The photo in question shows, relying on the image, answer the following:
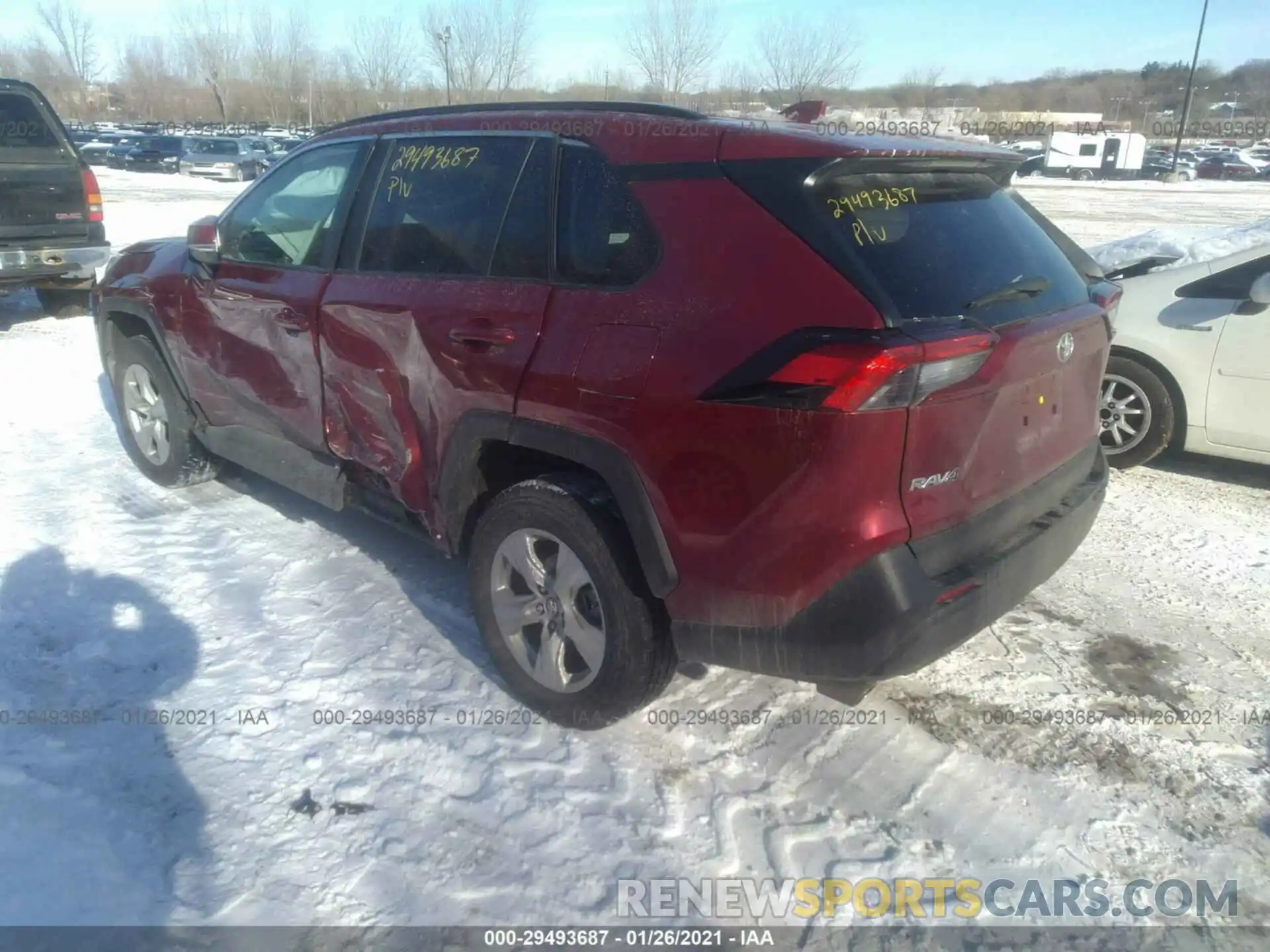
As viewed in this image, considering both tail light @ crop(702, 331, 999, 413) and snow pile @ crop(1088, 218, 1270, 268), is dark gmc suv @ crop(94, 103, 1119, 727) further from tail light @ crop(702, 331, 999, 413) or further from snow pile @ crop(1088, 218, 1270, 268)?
snow pile @ crop(1088, 218, 1270, 268)

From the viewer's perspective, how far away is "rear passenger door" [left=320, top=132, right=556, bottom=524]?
3.07 meters

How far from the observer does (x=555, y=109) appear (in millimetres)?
3223

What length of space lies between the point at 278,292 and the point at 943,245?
8.74ft

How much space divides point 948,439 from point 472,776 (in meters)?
1.74

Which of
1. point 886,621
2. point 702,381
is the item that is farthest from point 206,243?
point 886,621

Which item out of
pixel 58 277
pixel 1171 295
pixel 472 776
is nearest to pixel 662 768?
pixel 472 776

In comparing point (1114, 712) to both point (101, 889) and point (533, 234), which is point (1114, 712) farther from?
point (101, 889)

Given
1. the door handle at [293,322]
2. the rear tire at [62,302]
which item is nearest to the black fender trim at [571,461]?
the door handle at [293,322]

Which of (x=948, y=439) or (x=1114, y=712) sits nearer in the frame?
(x=948, y=439)

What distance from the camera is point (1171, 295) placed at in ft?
17.2

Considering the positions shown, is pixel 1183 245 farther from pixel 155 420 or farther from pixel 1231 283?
pixel 155 420

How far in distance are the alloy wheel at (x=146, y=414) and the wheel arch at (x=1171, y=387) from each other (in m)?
5.22

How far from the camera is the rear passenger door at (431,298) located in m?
3.07

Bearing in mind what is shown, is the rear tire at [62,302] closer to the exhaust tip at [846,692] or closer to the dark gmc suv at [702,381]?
the dark gmc suv at [702,381]
